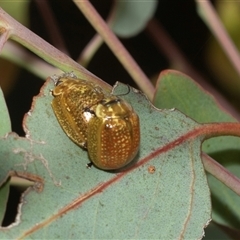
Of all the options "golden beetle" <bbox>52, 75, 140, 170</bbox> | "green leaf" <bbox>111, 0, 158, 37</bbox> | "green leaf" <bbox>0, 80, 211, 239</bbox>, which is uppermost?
"green leaf" <bbox>111, 0, 158, 37</bbox>

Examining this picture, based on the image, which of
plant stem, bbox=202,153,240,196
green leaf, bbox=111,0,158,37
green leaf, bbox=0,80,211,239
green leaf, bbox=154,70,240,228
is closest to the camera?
green leaf, bbox=0,80,211,239

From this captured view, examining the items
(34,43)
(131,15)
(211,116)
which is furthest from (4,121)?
(131,15)

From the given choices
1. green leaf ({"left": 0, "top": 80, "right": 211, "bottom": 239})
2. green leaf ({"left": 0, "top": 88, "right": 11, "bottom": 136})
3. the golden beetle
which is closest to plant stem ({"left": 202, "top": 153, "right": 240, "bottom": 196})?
green leaf ({"left": 0, "top": 80, "right": 211, "bottom": 239})

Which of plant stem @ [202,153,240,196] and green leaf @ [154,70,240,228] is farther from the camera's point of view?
green leaf @ [154,70,240,228]

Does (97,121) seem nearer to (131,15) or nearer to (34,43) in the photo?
(34,43)

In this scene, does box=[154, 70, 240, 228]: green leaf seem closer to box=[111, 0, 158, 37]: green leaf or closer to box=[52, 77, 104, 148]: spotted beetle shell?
box=[52, 77, 104, 148]: spotted beetle shell
